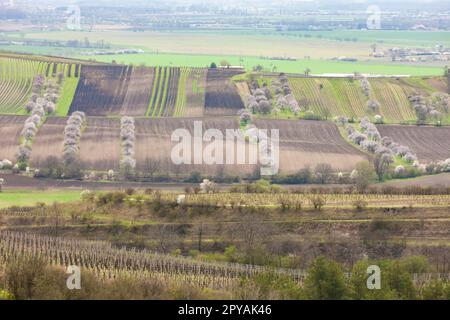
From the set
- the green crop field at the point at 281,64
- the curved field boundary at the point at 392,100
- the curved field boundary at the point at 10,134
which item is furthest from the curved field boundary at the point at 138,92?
the curved field boundary at the point at 392,100

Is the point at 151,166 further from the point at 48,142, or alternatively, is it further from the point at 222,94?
the point at 222,94

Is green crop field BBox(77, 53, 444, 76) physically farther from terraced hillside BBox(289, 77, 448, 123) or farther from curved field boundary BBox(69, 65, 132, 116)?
curved field boundary BBox(69, 65, 132, 116)

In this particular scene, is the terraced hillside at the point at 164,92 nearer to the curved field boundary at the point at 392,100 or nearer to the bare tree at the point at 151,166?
the bare tree at the point at 151,166

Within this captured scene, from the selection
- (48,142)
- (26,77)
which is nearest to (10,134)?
(48,142)

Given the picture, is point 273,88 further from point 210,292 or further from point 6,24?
point 6,24

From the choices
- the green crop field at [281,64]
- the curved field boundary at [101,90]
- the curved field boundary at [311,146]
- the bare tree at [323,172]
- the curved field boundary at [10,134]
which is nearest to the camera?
the bare tree at [323,172]
